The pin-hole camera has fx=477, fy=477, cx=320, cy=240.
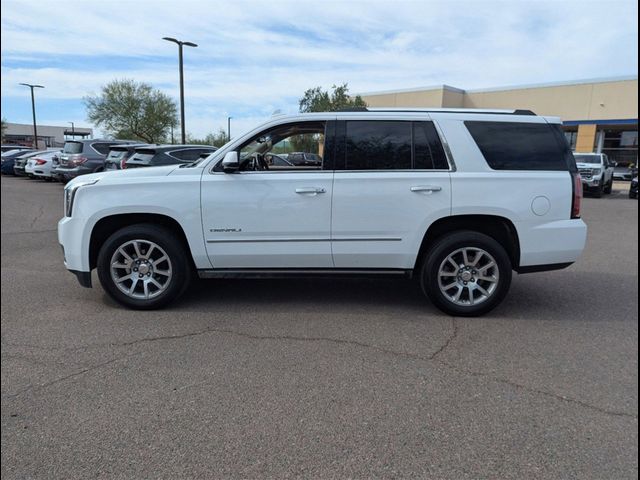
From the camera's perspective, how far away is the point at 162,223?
4.77 m

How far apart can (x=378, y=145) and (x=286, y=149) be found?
1225 mm

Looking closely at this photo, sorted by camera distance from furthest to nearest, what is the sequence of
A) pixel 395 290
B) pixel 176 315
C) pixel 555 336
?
1. pixel 395 290
2. pixel 176 315
3. pixel 555 336

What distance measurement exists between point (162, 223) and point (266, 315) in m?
1.39

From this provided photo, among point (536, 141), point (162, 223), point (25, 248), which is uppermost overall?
point (536, 141)

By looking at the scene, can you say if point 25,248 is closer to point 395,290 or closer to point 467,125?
point 395,290

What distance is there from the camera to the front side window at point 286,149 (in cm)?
477

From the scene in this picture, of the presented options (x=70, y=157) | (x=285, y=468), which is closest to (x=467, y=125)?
(x=285, y=468)

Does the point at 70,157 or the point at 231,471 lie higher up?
Result: the point at 70,157

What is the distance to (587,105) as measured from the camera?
3462 centimetres

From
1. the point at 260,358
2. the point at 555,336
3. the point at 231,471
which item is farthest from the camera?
the point at 555,336

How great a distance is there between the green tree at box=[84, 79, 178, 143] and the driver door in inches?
1488

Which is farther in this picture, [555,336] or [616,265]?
[616,265]

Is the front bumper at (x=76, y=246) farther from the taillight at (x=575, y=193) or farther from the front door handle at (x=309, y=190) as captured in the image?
the taillight at (x=575, y=193)

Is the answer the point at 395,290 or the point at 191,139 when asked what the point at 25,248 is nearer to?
the point at 395,290
